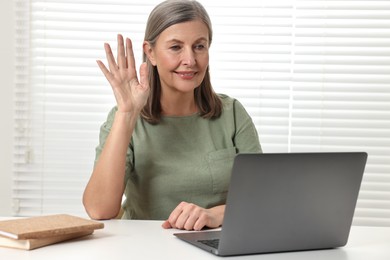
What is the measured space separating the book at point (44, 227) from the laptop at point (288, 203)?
0.92 feet

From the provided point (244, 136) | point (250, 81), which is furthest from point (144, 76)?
point (250, 81)

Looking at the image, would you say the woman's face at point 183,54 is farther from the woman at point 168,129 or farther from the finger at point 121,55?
the finger at point 121,55

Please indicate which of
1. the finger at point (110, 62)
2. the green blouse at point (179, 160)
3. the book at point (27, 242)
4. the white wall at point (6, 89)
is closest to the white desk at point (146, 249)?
the book at point (27, 242)

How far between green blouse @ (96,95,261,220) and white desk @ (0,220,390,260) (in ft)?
1.57

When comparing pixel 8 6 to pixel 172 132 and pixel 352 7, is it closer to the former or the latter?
pixel 172 132

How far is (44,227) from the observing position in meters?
1.64

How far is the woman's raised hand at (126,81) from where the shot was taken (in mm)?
2213

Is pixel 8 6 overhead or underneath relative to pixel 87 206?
overhead

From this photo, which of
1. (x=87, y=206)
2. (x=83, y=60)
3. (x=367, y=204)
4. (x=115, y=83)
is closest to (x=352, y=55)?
(x=367, y=204)

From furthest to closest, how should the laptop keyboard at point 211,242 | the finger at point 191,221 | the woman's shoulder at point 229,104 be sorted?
the woman's shoulder at point 229,104
the finger at point 191,221
the laptop keyboard at point 211,242

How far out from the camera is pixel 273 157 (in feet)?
4.93

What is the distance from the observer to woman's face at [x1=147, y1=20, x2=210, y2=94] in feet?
7.55

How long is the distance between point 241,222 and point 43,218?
21.8 inches

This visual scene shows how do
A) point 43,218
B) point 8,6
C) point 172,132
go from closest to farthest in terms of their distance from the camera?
point 43,218, point 172,132, point 8,6
